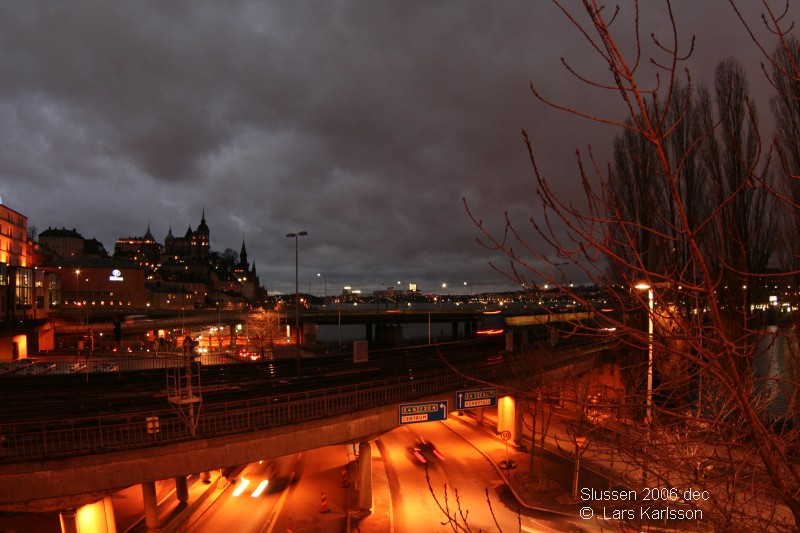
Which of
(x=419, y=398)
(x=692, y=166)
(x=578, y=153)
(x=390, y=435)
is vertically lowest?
(x=390, y=435)

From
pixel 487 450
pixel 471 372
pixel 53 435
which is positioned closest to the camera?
pixel 53 435

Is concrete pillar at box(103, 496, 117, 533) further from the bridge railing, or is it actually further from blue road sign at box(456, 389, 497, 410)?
blue road sign at box(456, 389, 497, 410)

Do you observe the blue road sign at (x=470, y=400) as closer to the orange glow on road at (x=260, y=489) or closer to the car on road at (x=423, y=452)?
the car on road at (x=423, y=452)

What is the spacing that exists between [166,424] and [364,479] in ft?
29.7

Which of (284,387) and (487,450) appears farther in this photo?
(487,450)

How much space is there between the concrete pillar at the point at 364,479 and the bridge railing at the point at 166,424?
90.0 inches

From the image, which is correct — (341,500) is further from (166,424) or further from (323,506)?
(166,424)

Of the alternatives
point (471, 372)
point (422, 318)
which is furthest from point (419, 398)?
point (422, 318)

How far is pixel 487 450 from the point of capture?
1180 inches

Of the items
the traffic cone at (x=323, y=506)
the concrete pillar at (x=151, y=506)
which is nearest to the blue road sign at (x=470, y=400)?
the traffic cone at (x=323, y=506)

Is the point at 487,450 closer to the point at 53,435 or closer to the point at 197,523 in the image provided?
the point at 197,523

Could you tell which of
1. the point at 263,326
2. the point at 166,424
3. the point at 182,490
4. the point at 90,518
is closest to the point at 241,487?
the point at 182,490

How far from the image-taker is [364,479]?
850 inches

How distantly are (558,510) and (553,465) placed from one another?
20.5ft
